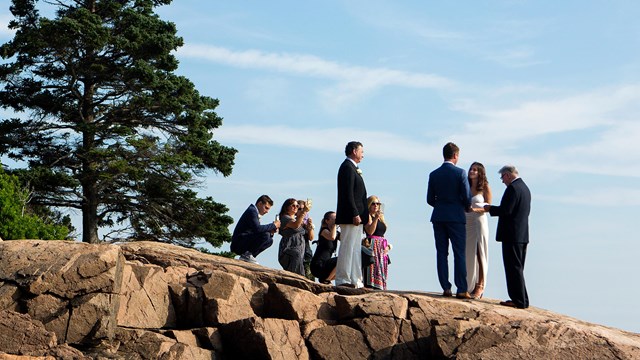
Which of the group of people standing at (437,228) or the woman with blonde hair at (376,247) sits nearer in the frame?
the group of people standing at (437,228)

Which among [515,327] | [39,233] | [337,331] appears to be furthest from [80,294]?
[39,233]

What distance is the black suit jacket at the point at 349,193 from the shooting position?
14.2m

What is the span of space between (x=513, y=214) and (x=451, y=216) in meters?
0.96

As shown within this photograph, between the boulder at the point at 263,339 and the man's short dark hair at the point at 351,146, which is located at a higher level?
the man's short dark hair at the point at 351,146

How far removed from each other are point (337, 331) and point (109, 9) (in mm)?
22999

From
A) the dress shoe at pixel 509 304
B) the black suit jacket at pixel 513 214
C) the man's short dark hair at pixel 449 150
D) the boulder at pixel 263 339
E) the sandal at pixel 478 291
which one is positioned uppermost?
the man's short dark hair at pixel 449 150

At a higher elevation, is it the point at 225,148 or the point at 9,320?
the point at 225,148

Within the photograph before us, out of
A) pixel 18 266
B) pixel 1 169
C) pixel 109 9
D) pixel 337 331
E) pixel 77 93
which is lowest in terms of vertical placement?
pixel 337 331

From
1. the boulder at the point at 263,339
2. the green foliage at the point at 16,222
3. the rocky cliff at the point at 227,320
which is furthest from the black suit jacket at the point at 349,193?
the green foliage at the point at 16,222

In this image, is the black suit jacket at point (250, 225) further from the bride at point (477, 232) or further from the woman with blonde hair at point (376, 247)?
the bride at point (477, 232)

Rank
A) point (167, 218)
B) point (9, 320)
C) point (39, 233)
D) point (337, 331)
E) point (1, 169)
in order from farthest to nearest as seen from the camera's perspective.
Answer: point (167, 218), point (1, 169), point (39, 233), point (337, 331), point (9, 320)

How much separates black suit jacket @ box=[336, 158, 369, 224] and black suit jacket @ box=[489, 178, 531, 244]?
197cm

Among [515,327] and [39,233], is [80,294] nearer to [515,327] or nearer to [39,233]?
[515,327]

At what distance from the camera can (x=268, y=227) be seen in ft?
50.5
